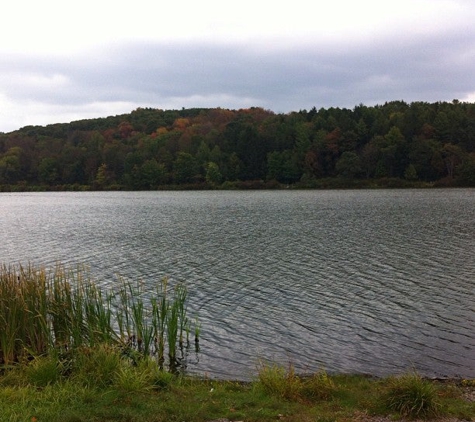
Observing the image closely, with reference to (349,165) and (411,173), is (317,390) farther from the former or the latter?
(349,165)

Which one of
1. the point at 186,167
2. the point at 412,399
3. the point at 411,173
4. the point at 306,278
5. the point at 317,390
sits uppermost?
the point at 186,167

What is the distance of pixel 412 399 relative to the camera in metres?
8.62

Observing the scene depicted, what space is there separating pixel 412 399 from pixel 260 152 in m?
140

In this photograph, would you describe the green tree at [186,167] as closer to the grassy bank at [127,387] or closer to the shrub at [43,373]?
the grassy bank at [127,387]

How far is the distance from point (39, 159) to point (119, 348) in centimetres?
17432

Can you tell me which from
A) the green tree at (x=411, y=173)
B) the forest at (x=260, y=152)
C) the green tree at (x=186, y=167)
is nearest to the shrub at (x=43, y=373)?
the forest at (x=260, y=152)

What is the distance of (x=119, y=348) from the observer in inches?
485

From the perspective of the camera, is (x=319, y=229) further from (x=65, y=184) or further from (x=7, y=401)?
(x=65, y=184)

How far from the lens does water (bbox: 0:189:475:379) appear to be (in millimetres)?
14523

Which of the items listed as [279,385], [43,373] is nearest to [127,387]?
[43,373]

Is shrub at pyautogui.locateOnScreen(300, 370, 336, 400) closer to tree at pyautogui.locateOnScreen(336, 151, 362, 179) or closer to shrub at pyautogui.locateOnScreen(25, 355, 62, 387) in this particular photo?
shrub at pyautogui.locateOnScreen(25, 355, 62, 387)

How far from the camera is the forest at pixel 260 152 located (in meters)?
125

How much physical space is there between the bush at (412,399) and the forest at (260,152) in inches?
4610

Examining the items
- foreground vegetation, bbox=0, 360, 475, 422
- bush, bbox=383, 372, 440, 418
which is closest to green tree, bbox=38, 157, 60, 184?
foreground vegetation, bbox=0, 360, 475, 422
